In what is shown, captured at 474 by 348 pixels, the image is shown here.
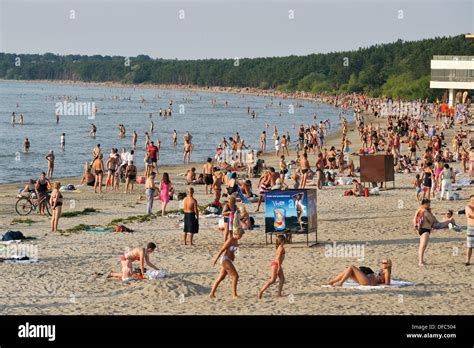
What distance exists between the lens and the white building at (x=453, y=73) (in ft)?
268

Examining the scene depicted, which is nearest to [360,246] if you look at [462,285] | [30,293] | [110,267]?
[462,285]

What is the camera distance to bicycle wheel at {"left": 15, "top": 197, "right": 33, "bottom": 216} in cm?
2422

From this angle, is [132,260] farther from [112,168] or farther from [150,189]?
[112,168]

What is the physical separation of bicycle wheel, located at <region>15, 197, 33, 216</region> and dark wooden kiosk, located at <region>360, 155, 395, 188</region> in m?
9.99

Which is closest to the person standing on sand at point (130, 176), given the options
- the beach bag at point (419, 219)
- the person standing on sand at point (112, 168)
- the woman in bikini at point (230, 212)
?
the person standing on sand at point (112, 168)

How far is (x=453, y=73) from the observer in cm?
8269

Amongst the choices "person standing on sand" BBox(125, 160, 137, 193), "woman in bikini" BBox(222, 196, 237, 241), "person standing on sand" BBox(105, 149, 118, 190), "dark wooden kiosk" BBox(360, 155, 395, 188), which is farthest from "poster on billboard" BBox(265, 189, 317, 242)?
"person standing on sand" BBox(105, 149, 118, 190)

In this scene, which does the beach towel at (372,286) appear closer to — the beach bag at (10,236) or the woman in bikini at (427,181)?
the beach bag at (10,236)

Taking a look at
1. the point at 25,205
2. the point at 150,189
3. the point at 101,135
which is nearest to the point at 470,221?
the point at 150,189

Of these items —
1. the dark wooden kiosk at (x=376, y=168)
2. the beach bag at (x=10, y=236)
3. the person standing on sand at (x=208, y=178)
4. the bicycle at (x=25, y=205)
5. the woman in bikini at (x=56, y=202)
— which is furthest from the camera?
the person standing on sand at (x=208, y=178)

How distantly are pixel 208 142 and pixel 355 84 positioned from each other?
293 ft

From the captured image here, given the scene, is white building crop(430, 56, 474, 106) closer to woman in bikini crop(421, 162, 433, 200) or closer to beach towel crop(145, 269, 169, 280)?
woman in bikini crop(421, 162, 433, 200)

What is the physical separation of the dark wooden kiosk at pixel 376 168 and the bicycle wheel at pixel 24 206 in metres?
9.99
